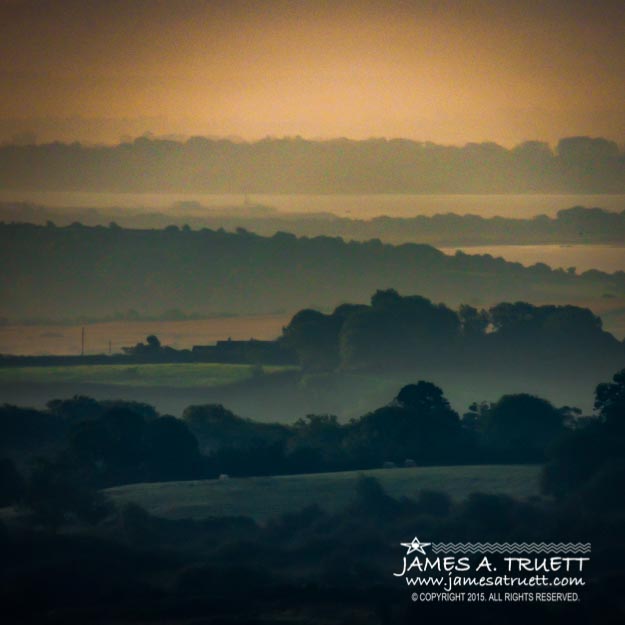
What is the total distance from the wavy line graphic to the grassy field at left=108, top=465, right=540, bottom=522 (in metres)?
7.34

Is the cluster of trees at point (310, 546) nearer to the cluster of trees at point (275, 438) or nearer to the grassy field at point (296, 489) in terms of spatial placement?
the cluster of trees at point (275, 438)

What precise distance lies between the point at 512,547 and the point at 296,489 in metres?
14.6

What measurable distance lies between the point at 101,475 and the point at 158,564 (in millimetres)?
11541

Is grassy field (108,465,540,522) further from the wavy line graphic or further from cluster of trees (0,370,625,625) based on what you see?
the wavy line graphic

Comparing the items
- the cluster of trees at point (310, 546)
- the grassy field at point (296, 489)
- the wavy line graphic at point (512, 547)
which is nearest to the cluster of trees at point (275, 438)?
the cluster of trees at point (310, 546)

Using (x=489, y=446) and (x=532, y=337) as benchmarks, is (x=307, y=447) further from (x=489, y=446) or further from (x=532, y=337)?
(x=532, y=337)

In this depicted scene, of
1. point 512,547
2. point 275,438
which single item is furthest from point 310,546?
point 275,438

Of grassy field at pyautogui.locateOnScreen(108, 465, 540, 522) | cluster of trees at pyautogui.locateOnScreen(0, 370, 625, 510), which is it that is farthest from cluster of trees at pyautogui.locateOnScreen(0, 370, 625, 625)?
grassy field at pyautogui.locateOnScreen(108, 465, 540, 522)

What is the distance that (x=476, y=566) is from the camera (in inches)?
2840

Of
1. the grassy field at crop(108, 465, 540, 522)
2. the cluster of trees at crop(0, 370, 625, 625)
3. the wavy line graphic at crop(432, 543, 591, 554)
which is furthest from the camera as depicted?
the grassy field at crop(108, 465, 540, 522)

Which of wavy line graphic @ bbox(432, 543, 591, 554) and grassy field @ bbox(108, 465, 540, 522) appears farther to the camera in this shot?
grassy field @ bbox(108, 465, 540, 522)

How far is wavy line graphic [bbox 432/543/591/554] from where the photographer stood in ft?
251

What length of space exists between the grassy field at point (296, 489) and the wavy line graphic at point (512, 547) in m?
7.34

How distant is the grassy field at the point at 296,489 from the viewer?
8475 centimetres
